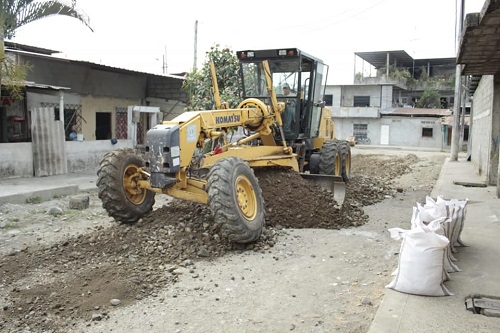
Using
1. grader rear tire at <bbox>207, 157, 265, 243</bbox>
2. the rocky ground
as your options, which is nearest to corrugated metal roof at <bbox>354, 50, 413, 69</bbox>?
the rocky ground

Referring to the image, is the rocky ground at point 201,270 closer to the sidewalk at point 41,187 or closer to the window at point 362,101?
the sidewalk at point 41,187

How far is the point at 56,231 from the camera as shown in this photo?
7504mm

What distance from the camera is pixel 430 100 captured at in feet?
138

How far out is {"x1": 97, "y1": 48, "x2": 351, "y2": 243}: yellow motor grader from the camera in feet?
19.4

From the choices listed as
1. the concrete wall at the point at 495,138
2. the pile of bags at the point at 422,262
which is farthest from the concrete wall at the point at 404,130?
the pile of bags at the point at 422,262

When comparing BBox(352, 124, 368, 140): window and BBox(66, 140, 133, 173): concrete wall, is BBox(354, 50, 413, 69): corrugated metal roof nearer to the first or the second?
BBox(352, 124, 368, 140): window

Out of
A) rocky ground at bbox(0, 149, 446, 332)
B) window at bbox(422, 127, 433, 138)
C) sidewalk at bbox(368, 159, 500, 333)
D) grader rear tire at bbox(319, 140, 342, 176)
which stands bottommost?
rocky ground at bbox(0, 149, 446, 332)

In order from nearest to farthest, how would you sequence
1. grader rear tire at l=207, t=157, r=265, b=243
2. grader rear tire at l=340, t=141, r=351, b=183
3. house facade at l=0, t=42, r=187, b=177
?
1. grader rear tire at l=207, t=157, r=265, b=243
2. grader rear tire at l=340, t=141, r=351, b=183
3. house facade at l=0, t=42, r=187, b=177

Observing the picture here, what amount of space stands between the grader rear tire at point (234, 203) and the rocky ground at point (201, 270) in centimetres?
24

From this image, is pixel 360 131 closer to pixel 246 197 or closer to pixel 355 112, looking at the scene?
pixel 355 112

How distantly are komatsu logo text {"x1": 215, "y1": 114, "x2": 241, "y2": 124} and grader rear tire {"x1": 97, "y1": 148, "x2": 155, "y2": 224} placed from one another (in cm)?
125

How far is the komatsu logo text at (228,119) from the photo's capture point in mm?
6949

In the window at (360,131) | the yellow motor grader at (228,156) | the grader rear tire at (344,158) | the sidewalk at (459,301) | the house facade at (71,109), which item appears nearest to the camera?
the sidewalk at (459,301)

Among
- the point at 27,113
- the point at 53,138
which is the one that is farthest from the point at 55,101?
the point at 53,138
